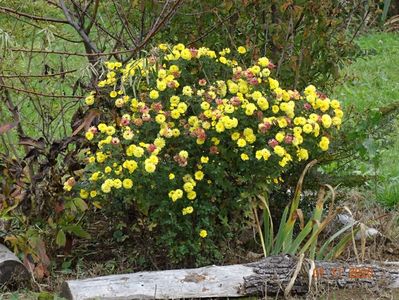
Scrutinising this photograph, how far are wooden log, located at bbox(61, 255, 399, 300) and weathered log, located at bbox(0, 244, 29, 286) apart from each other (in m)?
0.45

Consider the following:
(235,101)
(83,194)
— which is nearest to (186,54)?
(235,101)

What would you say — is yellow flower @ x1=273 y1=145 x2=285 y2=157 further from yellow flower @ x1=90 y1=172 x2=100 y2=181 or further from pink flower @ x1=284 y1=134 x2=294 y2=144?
yellow flower @ x1=90 y1=172 x2=100 y2=181

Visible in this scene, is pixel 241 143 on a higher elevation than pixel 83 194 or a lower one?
higher

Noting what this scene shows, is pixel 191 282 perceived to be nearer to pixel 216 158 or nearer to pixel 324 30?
pixel 216 158

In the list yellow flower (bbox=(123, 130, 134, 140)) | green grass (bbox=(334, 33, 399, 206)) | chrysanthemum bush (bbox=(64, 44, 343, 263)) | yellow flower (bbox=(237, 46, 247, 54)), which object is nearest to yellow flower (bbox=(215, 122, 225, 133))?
chrysanthemum bush (bbox=(64, 44, 343, 263))

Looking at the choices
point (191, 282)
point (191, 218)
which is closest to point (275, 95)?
point (191, 218)

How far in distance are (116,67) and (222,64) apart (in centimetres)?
58

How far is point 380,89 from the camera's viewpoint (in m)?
9.70

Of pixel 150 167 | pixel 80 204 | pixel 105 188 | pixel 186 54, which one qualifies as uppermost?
pixel 186 54

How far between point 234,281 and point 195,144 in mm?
708

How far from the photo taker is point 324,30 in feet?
16.6

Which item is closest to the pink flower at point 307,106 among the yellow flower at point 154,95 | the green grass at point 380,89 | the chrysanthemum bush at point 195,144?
the chrysanthemum bush at point 195,144

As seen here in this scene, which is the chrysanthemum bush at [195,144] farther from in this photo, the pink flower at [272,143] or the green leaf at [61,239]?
the green leaf at [61,239]

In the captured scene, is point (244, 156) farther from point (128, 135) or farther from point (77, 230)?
point (77, 230)
